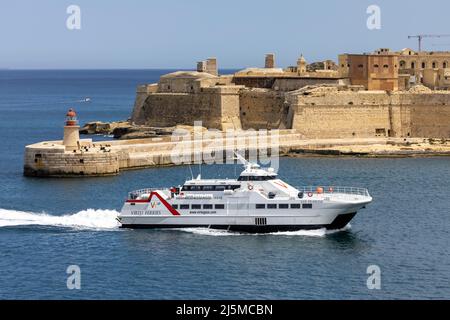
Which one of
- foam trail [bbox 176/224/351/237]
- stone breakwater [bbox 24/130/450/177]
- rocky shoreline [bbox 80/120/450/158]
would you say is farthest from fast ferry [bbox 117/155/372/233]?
rocky shoreline [bbox 80/120/450/158]

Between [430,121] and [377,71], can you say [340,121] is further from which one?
[430,121]

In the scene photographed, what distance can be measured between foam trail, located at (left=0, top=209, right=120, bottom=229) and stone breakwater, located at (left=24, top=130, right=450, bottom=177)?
11.0 metres

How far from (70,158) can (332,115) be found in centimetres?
1870

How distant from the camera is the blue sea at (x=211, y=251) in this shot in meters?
28.9

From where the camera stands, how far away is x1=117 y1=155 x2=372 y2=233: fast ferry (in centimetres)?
3547

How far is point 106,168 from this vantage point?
49969mm

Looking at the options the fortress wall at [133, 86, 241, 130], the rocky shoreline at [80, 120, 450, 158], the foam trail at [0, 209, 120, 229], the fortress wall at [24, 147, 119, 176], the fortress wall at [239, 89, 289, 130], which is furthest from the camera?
the fortress wall at [133, 86, 241, 130]

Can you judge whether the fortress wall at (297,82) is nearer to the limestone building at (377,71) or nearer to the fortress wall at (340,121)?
the limestone building at (377,71)

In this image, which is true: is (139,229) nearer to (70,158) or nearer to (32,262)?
(32,262)

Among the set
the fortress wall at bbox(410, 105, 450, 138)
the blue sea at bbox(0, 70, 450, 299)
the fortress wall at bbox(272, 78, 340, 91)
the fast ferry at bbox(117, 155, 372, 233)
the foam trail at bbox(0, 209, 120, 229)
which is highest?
the fortress wall at bbox(272, 78, 340, 91)

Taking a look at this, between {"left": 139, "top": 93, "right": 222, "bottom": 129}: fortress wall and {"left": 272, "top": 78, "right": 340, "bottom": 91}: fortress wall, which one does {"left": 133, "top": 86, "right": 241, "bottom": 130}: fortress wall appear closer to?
{"left": 139, "top": 93, "right": 222, "bottom": 129}: fortress wall

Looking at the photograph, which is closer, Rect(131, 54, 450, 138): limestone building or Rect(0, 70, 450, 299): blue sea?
Rect(0, 70, 450, 299): blue sea

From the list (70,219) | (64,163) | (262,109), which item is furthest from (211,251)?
(262,109)

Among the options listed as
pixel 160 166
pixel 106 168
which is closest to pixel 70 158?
pixel 106 168
